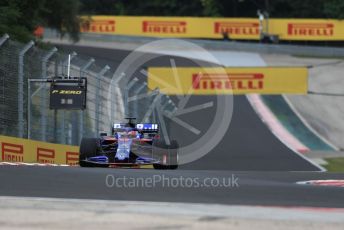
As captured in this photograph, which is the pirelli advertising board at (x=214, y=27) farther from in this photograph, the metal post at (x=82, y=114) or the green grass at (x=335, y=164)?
the metal post at (x=82, y=114)

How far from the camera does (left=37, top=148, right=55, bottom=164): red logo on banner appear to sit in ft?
49.0

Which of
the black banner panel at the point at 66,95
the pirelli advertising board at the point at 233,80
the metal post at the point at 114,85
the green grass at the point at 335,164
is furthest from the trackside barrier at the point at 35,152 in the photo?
the pirelli advertising board at the point at 233,80

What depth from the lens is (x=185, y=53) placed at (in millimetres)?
48562

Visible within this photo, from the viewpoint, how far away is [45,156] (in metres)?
15.3

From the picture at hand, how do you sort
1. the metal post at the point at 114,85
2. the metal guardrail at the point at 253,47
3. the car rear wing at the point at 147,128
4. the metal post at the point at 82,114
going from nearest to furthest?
the car rear wing at the point at 147,128 < the metal post at the point at 82,114 < the metal post at the point at 114,85 < the metal guardrail at the point at 253,47

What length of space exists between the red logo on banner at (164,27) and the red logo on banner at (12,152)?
43407 millimetres

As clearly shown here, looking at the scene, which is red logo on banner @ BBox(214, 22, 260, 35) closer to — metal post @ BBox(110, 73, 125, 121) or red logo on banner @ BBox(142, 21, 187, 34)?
red logo on banner @ BBox(142, 21, 187, 34)

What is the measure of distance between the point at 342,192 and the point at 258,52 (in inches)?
1770

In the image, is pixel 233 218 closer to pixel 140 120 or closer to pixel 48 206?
pixel 48 206

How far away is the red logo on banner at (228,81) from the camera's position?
35.5m

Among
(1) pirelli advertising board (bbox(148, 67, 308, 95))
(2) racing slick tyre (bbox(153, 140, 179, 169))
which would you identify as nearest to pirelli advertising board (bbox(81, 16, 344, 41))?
(1) pirelli advertising board (bbox(148, 67, 308, 95))

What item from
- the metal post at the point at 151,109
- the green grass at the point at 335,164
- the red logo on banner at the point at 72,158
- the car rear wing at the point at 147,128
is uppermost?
the metal post at the point at 151,109

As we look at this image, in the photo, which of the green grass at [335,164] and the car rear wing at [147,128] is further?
the green grass at [335,164]

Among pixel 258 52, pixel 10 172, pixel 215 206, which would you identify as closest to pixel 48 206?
pixel 215 206
